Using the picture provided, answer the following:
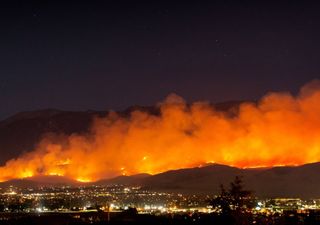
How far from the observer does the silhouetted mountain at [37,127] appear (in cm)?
15388

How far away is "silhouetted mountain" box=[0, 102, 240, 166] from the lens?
505 ft

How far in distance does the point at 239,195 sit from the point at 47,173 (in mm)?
86913

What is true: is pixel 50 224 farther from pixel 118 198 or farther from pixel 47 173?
pixel 47 173

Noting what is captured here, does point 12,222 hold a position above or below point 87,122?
below

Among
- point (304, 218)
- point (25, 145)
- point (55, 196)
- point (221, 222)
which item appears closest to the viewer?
point (221, 222)

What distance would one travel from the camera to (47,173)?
135 metres

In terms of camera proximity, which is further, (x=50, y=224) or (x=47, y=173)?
(x=47, y=173)

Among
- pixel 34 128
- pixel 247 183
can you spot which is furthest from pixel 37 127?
pixel 247 183

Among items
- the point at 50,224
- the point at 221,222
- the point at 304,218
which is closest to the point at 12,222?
the point at 50,224

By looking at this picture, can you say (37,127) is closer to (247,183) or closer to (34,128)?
(34,128)

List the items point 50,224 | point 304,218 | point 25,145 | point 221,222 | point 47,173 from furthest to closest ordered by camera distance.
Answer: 1. point 25,145
2. point 47,173
3. point 50,224
4. point 304,218
5. point 221,222

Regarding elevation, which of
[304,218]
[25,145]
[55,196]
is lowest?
[304,218]

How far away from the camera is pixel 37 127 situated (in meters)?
164

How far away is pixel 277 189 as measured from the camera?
11038 cm
